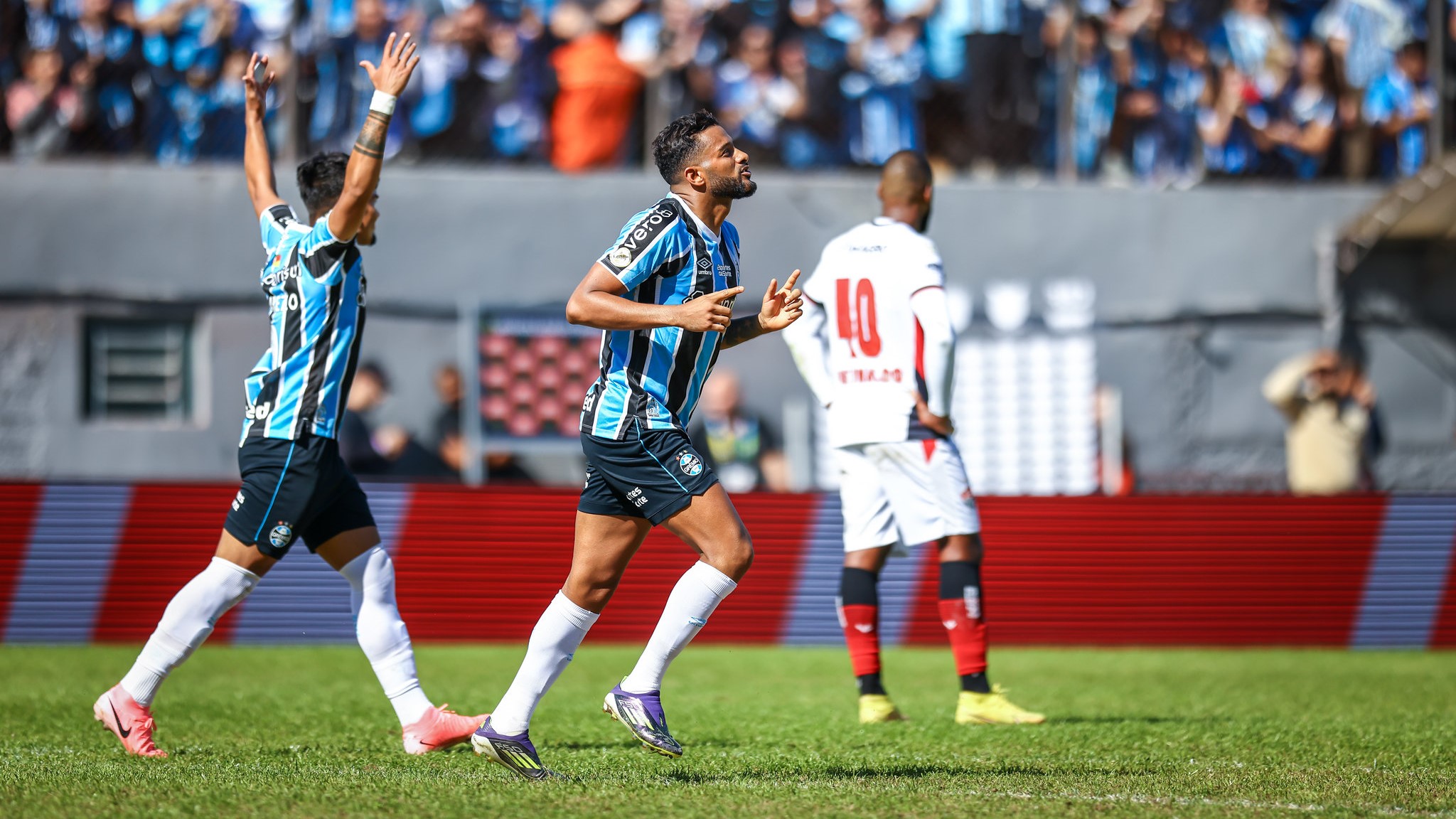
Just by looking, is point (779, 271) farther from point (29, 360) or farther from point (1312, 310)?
point (29, 360)

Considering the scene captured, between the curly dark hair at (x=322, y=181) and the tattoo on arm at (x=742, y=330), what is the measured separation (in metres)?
1.56

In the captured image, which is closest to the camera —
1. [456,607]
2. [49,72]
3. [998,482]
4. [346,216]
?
[346,216]

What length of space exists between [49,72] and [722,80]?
5385mm

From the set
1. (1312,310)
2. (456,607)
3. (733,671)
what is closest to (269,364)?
(733,671)

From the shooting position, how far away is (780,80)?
13516 millimetres

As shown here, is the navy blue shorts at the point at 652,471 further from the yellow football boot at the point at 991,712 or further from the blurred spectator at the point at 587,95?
the blurred spectator at the point at 587,95

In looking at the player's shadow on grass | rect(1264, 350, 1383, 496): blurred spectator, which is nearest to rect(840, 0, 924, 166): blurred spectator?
rect(1264, 350, 1383, 496): blurred spectator

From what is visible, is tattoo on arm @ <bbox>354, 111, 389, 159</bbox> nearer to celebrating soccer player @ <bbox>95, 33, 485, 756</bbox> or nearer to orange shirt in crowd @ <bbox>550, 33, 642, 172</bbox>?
celebrating soccer player @ <bbox>95, 33, 485, 756</bbox>

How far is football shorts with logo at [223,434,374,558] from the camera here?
5539 mm

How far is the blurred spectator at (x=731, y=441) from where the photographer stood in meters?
12.9

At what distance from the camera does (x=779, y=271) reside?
14.1m

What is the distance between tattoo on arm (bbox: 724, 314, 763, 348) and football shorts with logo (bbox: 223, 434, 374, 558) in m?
1.47

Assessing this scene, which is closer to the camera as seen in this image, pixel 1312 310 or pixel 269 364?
pixel 269 364

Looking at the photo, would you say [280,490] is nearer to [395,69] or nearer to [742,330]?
[395,69]
